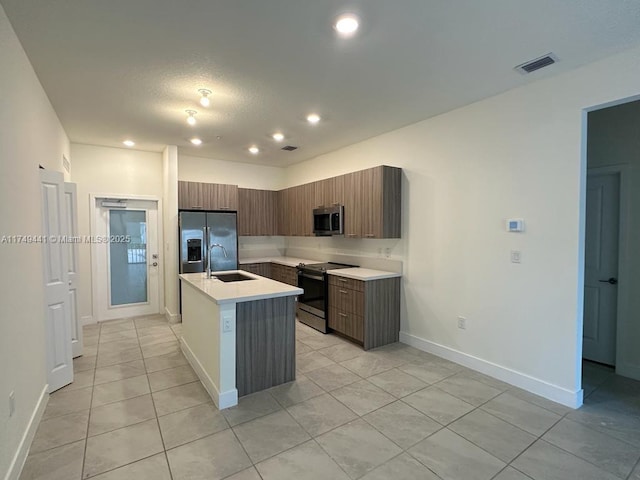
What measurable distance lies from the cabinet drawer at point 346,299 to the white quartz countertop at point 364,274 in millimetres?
181

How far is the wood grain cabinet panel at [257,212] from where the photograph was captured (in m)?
6.13

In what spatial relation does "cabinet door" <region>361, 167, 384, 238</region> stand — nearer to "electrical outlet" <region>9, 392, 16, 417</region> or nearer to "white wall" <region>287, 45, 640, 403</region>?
"white wall" <region>287, 45, 640, 403</region>

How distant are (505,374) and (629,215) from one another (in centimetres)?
204

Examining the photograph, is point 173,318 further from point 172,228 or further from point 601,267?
point 601,267

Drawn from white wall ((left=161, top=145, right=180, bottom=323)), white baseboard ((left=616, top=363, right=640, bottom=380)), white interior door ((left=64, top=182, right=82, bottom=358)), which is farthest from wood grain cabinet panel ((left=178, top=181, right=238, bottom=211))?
white baseboard ((left=616, top=363, right=640, bottom=380))

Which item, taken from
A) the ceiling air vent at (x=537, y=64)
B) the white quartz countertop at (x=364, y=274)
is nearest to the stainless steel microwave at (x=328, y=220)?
the white quartz countertop at (x=364, y=274)

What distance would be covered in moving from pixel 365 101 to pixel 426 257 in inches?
76.0

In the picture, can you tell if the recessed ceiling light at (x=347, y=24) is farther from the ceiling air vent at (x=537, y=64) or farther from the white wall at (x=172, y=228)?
the white wall at (x=172, y=228)

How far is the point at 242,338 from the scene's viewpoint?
2.82m

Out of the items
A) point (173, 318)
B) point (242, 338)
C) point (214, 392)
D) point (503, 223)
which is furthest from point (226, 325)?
point (173, 318)

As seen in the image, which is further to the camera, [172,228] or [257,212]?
[257,212]

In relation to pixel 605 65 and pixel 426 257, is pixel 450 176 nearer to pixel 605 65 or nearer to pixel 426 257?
pixel 426 257

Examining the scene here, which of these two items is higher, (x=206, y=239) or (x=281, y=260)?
(x=206, y=239)

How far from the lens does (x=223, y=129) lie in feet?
14.0
